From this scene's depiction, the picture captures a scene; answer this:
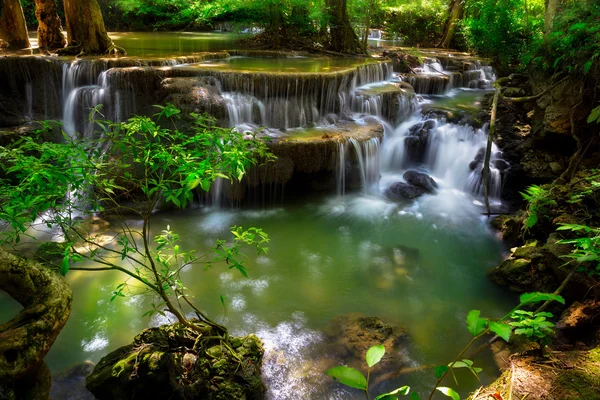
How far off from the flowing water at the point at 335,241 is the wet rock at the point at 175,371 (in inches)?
19.6

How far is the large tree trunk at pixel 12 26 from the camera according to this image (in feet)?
34.1

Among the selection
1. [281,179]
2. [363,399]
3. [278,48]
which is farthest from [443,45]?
[363,399]

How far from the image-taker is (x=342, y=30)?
13625mm

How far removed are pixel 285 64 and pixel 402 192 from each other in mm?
5520

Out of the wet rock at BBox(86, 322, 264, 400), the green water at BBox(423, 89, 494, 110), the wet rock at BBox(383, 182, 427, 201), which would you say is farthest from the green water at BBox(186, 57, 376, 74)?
the wet rock at BBox(86, 322, 264, 400)

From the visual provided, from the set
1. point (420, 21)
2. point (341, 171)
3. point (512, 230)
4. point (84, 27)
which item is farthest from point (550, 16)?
point (420, 21)

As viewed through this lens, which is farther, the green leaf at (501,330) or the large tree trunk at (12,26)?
the large tree trunk at (12,26)

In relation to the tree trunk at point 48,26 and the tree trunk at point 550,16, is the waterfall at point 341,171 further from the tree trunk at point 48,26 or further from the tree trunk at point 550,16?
the tree trunk at point 48,26

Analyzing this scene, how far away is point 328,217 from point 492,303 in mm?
3300

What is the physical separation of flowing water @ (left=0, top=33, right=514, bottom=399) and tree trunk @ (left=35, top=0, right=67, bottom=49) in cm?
275

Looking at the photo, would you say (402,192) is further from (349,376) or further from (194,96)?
(349,376)

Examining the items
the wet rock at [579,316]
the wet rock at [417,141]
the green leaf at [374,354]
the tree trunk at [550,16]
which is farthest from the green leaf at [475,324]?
the tree trunk at [550,16]

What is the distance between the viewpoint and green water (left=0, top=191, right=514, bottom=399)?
14.3 ft

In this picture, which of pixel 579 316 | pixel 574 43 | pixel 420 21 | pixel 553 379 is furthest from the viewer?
pixel 420 21
